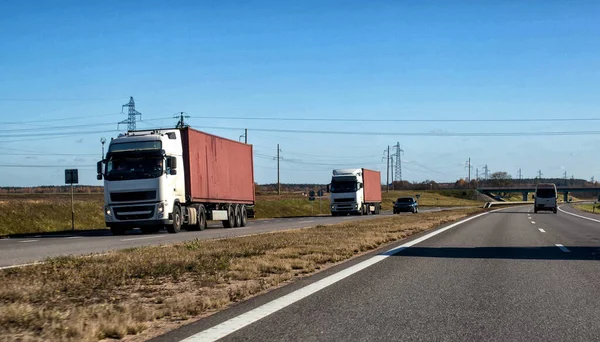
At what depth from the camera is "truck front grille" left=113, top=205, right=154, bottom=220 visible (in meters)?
25.0

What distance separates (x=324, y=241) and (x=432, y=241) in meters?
3.32

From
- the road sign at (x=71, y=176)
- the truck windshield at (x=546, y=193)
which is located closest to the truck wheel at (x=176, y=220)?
the road sign at (x=71, y=176)

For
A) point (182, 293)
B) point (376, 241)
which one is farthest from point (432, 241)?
point (182, 293)

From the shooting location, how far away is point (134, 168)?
82.1 feet

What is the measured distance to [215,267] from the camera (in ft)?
35.6

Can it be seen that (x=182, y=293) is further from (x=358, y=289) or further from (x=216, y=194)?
(x=216, y=194)

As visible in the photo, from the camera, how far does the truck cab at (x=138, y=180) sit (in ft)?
81.9

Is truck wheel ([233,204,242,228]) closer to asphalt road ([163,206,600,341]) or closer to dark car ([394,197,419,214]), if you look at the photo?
asphalt road ([163,206,600,341])

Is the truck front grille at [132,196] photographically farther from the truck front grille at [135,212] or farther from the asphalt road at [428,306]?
the asphalt road at [428,306]

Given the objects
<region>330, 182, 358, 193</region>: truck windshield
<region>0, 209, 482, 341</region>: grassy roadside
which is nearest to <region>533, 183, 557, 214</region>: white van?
<region>330, 182, 358, 193</region>: truck windshield

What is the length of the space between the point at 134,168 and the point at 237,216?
944cm

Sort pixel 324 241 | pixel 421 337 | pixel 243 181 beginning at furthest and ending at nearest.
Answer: pixel 243 181, pixel 324 241, pixel 421 337

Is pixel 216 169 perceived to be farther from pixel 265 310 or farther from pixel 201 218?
pixel 265 310

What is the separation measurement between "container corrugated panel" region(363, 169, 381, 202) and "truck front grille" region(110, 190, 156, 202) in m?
31.4
